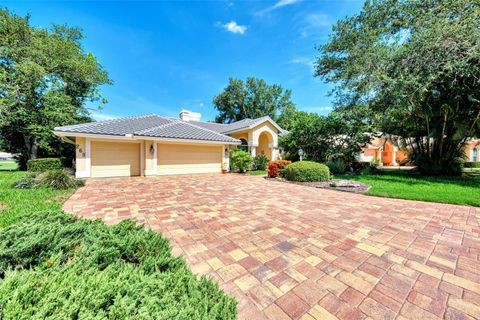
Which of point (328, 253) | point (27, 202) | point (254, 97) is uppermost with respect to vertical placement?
point (254, 97)

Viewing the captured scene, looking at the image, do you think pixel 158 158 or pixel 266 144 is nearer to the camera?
pixel 158 158

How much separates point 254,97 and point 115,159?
28033 mm

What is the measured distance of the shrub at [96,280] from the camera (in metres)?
1.13

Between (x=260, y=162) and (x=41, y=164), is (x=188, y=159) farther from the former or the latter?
(x=41, y=164)

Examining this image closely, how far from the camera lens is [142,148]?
11859 mm

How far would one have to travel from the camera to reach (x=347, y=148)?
15430mm

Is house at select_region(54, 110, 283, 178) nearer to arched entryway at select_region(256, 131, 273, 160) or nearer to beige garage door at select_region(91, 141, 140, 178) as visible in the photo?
beige garage door at select_region(91, 141, 140, 178)

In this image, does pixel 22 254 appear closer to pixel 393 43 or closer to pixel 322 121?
pixel 393 43

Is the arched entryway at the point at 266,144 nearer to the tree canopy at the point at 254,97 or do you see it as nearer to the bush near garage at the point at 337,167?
the bush near garage at the point at 337,167

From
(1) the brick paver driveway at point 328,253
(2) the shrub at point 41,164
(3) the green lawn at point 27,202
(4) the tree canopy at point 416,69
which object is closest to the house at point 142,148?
(2) the shrub at point 41,164

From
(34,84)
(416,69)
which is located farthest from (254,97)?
(34,84)

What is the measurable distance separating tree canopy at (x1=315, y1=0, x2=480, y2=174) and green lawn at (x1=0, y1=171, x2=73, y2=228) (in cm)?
1423

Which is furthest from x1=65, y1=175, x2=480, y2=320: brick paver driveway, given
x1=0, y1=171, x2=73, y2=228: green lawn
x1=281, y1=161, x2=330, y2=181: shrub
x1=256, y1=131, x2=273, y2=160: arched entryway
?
x1=256, y1=131, x2=273, y2=160: arched entryway

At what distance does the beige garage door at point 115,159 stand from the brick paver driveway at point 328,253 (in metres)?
6.18
